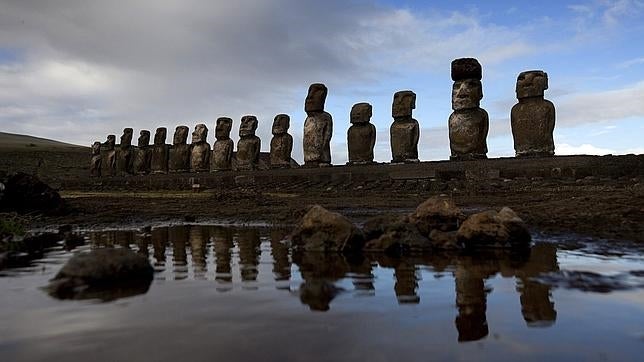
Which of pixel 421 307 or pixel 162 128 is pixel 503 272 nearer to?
pixel 421 307

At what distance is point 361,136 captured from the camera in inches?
621

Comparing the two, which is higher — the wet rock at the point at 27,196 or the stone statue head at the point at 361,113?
the stone statue head at the point at 361,113

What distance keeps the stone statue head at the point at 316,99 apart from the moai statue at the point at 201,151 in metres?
5.93

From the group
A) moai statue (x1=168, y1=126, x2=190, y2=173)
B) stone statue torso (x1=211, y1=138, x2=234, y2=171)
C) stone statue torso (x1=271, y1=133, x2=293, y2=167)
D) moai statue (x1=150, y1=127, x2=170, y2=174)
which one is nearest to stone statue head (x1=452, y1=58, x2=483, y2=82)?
stone statue torso (x1=271, y1=133, x2=293, y2=167)

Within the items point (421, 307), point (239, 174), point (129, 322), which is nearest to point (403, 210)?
point (421, 307)

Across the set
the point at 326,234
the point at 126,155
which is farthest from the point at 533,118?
the point at 126,155

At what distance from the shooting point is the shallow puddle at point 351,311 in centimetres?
211

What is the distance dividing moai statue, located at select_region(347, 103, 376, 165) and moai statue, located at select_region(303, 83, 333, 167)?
3.21ft

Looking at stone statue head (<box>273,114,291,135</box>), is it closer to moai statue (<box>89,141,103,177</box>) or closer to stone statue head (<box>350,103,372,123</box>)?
stone statue head (<box>350,103,372,123</box>)

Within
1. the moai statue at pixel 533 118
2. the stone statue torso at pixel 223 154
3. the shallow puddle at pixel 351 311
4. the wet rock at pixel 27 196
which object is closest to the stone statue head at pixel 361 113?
the moai statue at pixel 533 118

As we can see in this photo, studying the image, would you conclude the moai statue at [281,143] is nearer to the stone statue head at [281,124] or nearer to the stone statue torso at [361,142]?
the stone statue head at [281,124]

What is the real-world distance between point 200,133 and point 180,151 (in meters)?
1.52

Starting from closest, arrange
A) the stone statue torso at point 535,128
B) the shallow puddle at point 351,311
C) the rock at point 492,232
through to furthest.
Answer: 1. the shallow puddle at point 351,311
2. the rock at point 492,232
3. the stone statue torso at point 535,128

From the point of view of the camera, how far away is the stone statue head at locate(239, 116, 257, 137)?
19328mm
